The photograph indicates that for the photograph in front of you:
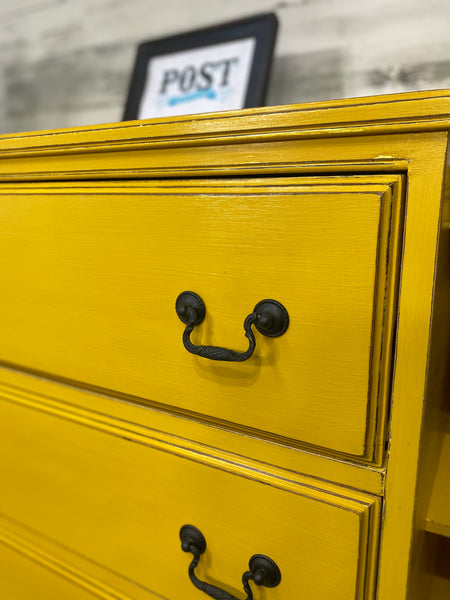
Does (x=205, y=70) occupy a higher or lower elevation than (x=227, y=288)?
higher

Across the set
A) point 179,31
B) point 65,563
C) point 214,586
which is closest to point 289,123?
point 214,586

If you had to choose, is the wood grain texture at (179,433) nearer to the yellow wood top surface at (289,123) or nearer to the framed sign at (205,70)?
the yellow wood top surface at (289,123)

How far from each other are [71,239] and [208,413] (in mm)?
246

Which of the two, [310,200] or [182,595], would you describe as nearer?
[310,200]

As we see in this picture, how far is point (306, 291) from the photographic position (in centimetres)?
38

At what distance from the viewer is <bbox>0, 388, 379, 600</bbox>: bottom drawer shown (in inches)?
15.7

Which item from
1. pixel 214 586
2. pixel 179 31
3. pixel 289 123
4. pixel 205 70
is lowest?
pixel 214 586

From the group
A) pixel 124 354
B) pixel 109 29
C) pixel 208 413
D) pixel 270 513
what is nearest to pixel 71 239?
pixel 124 354

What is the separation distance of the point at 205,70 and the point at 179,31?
0.16 metres

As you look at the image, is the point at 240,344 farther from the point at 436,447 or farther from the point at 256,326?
the point at 436,447

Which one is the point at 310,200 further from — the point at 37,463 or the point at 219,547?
the point at 37,463

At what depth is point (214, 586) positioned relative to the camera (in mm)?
444

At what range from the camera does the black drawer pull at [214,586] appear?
1.38 feet

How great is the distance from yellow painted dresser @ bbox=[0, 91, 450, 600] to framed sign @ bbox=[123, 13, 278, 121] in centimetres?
48
